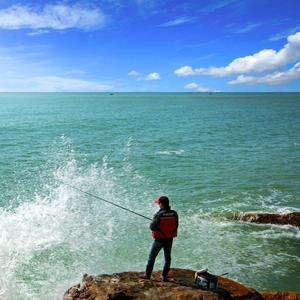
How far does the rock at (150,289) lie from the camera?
328 inches

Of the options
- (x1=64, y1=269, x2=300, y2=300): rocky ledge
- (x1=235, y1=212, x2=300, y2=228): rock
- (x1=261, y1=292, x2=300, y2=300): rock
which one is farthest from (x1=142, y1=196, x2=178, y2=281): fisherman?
(x1=235, y1=212, x2=300, y2=228): rock

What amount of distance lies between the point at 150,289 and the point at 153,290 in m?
0.08

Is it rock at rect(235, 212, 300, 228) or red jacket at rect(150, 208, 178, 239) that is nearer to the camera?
red jacket at rect(150, 208, 178, 239)

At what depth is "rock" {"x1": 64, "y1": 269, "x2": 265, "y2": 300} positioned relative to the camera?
8.33 m

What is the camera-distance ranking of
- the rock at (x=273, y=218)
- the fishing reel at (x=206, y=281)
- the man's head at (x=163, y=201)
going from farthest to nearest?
the rock at (x=273, y=218)
the fishing reel at (x=206, y=281)
the man's head at (x=163, y=201)

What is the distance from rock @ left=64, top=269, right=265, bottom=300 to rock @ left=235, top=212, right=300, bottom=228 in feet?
30.3

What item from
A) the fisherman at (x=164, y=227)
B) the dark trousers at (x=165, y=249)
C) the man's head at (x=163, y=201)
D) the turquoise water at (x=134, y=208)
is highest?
the man's head at (x=163, y=201)

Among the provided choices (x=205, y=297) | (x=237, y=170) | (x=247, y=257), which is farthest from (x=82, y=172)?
(x=205, y=297)

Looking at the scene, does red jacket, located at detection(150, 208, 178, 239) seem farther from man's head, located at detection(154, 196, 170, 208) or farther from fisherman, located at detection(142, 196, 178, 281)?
man's head, located at detection(154, 196, 170, 208)

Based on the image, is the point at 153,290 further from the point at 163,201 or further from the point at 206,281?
the point at 163,201

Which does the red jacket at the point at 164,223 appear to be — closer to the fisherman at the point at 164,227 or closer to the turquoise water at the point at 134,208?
the fisherman at the point at 164,227

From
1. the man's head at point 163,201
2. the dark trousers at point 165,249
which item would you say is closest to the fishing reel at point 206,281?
the dark trousers at point 165,249

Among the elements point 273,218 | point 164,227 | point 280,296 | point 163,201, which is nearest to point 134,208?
point 273,218

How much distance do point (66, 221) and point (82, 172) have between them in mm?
9090
